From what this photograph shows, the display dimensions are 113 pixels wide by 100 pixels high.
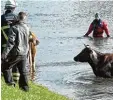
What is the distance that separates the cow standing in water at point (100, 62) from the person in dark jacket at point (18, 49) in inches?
309

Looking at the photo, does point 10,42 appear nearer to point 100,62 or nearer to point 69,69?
point 100,62

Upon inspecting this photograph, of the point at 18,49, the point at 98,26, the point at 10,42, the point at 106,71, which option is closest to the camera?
the point at 10,42

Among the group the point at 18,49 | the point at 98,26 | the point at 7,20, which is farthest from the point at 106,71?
the point at 98,26

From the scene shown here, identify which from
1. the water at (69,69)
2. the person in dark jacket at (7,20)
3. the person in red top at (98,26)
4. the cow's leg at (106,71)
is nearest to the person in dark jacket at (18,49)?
the person in dark jacket at (7,20)

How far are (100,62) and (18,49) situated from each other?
8572mm

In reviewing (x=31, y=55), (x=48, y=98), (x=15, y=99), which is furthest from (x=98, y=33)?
(x=15, y=99)

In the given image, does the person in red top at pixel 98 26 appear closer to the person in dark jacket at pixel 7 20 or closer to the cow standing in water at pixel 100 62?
the cow standing in water at pixel 100 62

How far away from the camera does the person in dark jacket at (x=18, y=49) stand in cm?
1358

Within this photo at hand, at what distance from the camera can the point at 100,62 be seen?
21984 mm

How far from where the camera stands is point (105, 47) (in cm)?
3381

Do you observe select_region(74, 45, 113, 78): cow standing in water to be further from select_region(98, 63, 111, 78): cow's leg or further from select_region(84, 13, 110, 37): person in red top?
select_region(84, 13, 110, 37): person in red top

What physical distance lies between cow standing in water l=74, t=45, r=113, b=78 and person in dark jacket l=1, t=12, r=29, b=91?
7.85 meters

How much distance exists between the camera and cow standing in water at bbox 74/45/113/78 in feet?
71.4

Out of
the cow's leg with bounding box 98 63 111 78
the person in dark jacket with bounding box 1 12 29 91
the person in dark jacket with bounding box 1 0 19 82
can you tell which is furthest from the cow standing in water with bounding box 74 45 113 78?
the person in dark jacket with bounding box 1 12 29 91
